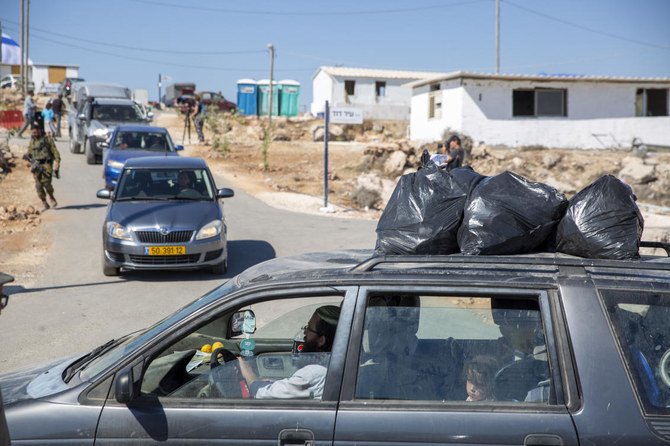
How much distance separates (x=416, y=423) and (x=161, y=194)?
9.59 metres

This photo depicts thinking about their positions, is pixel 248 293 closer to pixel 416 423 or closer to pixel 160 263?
pixel 416 423

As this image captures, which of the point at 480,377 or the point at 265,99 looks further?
the point at 265,99

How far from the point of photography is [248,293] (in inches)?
138

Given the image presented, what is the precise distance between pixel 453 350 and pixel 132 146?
58.0 ft

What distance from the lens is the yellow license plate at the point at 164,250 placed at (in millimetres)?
10906

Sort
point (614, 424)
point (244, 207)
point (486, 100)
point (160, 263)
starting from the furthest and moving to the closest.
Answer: point (486, 100), point (244, 207), point (160, 263), point (614, 424)

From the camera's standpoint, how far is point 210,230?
11.3 m

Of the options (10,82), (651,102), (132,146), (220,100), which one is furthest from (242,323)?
(10,82)

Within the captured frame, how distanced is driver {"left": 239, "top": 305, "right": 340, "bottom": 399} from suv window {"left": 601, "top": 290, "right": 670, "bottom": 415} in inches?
49.6

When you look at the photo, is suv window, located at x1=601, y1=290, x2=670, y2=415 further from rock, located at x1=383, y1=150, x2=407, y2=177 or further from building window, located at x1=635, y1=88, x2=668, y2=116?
building window, located at x1=635, y1=88, x2=668, y2=116

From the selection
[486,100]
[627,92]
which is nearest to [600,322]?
[486,100]

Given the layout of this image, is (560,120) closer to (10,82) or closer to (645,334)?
(645,334)

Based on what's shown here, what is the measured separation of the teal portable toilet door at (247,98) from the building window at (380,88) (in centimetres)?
952

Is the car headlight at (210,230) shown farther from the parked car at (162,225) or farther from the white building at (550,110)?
the white building at (550,110)
